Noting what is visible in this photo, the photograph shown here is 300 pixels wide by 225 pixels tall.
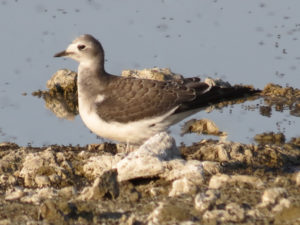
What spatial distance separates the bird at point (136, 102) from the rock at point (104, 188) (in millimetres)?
2515

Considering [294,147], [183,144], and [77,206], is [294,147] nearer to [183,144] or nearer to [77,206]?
[183,144]

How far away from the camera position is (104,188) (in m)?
11.3

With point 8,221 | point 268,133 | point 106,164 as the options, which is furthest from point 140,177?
point 268,133

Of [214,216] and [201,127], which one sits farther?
[201,127]

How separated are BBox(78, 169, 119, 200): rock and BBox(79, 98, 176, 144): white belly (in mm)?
2456

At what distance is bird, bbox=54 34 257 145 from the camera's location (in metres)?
13.9

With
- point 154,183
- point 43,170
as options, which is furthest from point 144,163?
point 43,170

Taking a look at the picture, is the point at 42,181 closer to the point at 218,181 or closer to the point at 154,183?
the point at 154,183

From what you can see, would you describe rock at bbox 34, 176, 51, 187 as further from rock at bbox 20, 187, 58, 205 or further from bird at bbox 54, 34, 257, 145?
bird at bbox 54, 34, 257, 145

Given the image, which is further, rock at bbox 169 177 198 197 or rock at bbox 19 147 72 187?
rock at bbox 19 147 72 187

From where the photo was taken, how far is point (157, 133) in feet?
45.8

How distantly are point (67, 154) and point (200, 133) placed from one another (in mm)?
2887

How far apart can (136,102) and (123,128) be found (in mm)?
473

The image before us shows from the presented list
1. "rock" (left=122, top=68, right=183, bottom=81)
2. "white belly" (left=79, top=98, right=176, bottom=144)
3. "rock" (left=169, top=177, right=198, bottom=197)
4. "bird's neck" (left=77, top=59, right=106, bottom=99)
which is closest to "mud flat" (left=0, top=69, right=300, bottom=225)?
"rock" (left=169, top=177, right=198, bottom=197)
